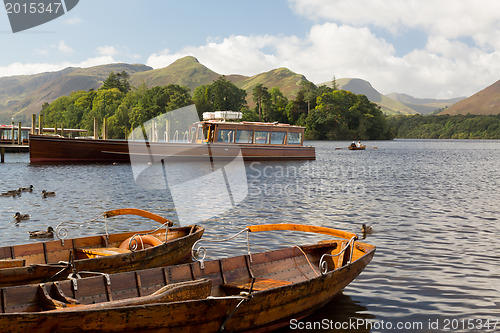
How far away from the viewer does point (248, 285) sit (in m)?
9.16

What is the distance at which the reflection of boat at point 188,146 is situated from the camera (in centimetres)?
4872

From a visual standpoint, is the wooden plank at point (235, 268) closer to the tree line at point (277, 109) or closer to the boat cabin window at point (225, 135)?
the boat cabin window at point (225, 135)

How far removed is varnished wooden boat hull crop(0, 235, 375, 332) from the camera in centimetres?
628

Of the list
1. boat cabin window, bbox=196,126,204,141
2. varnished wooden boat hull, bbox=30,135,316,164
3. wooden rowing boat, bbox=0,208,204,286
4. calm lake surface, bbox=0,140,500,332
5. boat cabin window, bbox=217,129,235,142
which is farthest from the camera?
boat cabin window, bbox=196,126,204,141

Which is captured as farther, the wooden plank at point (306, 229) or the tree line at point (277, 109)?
the tree line at point (277, 109)

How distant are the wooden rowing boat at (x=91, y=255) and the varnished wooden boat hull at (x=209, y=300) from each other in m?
1.08

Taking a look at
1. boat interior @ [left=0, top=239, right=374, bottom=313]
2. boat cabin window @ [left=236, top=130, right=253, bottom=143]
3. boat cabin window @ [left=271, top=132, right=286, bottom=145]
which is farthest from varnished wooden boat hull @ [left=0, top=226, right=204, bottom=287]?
boat cabin window @ [left=271, top=132, right=286, bottom=145]

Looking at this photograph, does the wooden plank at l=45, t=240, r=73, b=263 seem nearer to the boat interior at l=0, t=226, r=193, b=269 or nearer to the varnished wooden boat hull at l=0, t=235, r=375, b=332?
the boat interior at l=0, t=226, r=193, b=269

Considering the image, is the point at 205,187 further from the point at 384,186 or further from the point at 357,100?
the point at 357,100

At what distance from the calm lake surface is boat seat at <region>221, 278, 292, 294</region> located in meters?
0.99

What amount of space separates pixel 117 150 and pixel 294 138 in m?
21.2

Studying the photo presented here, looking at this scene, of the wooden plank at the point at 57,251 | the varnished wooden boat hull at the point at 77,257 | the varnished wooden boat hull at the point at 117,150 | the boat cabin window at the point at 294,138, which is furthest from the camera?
the boat cabin window at the point at 294,138

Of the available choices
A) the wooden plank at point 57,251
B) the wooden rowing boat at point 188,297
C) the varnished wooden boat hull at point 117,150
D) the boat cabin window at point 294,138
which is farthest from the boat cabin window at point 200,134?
the wooden rowing boat at point 188,297

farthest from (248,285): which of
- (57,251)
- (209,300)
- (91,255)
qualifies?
(57,251)
